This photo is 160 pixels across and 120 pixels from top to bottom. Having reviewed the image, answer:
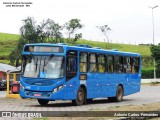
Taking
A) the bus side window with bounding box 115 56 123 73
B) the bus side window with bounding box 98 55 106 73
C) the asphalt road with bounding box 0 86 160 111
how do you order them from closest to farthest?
the asphalt road with bounding box 0 86 160 111
the bus side window with bounding box 98 55 106 73
the bus side window with bounding box 115 56 123 73

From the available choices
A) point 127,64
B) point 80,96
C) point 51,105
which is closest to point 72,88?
point 80,96

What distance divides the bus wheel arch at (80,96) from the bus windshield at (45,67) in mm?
1723

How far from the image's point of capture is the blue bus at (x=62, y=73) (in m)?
21.6

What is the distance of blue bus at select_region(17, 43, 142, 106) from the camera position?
2161 cm

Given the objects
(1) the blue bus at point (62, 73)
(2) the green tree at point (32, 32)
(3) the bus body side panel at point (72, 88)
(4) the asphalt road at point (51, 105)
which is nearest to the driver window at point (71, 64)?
(1) the blue bus at point (62, 73)

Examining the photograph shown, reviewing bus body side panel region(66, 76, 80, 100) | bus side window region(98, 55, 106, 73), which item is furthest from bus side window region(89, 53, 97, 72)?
bus body side panel region(66, 76, 80, 100)

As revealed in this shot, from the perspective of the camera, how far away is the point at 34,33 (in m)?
72.4

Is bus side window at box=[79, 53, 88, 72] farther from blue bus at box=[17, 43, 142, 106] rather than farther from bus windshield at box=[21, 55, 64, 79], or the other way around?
bus windshield at box=[21, 55, 64, 79]

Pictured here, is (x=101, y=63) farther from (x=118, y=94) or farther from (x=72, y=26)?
(x=72, y=26)

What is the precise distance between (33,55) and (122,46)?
4285 inches

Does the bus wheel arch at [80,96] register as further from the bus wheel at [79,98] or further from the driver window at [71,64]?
the driver window at [71,64]

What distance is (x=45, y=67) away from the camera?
21.7 metres

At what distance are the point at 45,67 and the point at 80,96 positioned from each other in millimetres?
2462

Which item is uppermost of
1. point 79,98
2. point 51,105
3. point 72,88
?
point 72,88
